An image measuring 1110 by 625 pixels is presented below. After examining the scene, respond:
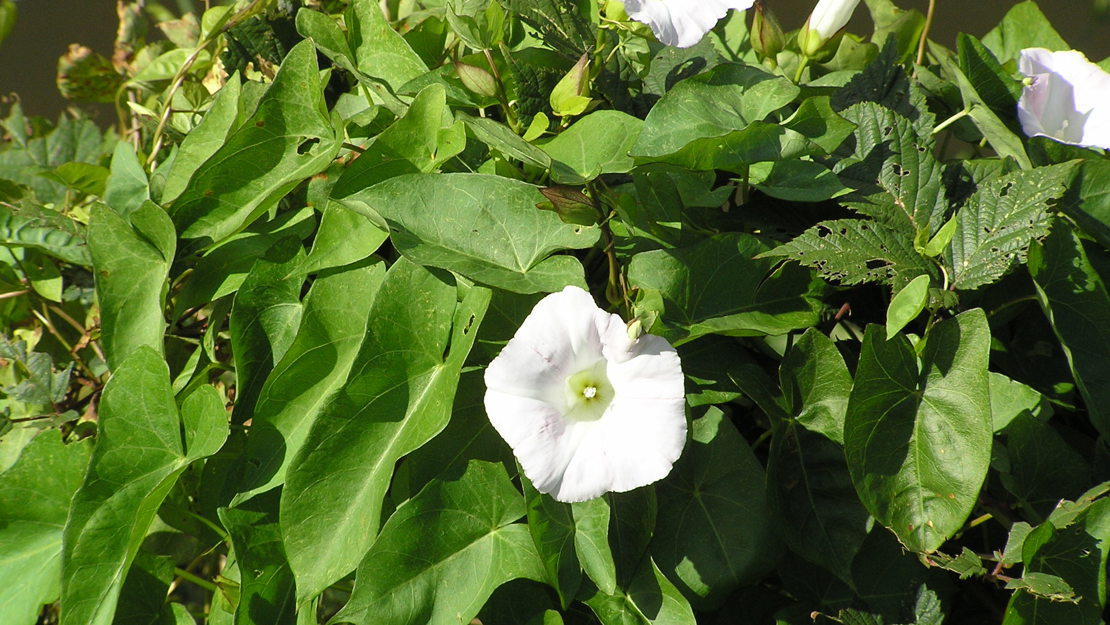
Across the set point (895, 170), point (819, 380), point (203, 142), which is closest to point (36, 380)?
point (203, 142)

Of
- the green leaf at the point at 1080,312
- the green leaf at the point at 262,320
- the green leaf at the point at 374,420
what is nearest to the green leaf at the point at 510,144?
the green leaf at the point at 374,420

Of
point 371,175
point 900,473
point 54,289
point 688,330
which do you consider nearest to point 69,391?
point 54,289

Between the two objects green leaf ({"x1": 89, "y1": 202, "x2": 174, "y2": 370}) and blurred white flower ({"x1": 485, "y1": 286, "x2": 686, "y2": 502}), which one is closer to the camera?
blurred white flower ({"x1": 485, "y1": 286, "x2": 686, "y2": 502})

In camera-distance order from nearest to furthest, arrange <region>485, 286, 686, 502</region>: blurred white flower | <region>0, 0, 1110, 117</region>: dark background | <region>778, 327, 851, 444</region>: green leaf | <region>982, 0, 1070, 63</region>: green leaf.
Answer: <region>485, 286, 686, 502</region>: blurred white flower
<region>778, 327, 851, 444</region>: green leaf
<region>982, 0, 1070, 63</region>: green leaf
<region>0, 0, 1110, 117</region>: dark background

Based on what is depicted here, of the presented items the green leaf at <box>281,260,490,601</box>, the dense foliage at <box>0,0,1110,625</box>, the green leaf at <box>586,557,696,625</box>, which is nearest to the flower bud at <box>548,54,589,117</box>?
the dense foliage at <box>0,0,1110,625</box>

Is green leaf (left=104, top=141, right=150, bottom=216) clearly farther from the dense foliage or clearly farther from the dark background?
the dark background

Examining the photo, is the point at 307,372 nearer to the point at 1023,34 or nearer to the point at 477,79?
the point at 477,79
